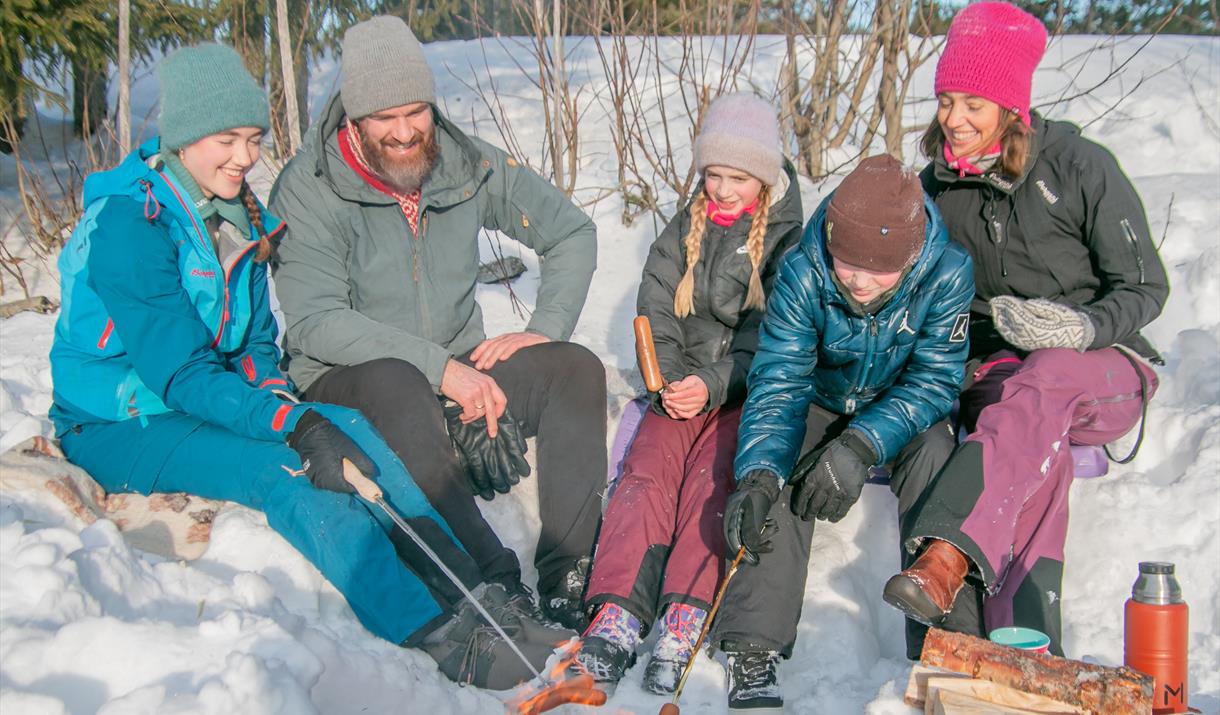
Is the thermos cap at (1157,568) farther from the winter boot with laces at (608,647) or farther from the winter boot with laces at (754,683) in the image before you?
the winter boot with laces at (608,647)

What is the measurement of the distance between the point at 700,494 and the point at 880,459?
0.58m

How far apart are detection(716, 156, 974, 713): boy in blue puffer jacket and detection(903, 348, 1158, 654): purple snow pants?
168mm

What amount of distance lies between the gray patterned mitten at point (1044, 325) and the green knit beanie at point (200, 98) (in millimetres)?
2407

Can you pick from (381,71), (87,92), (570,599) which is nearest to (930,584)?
(570,599)

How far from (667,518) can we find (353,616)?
100 cm

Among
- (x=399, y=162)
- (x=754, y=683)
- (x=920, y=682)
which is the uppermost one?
(x=399, y=162)

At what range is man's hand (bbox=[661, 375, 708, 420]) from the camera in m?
3.38

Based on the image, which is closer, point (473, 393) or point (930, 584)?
point (930, 584)

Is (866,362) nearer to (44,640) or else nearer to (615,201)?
(44,640)

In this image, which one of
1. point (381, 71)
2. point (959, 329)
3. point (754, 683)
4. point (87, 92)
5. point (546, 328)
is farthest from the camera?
point (87, 92)

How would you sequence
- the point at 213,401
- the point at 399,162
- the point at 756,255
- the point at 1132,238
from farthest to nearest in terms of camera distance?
the point at 756,255 → the point at 399,162 → the point at 1132,238 → the point at 213,401

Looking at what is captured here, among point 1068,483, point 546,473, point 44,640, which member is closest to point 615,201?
point 546,473

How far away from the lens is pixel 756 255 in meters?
3.60

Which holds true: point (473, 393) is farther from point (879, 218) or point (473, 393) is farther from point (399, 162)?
point (879, 218)
